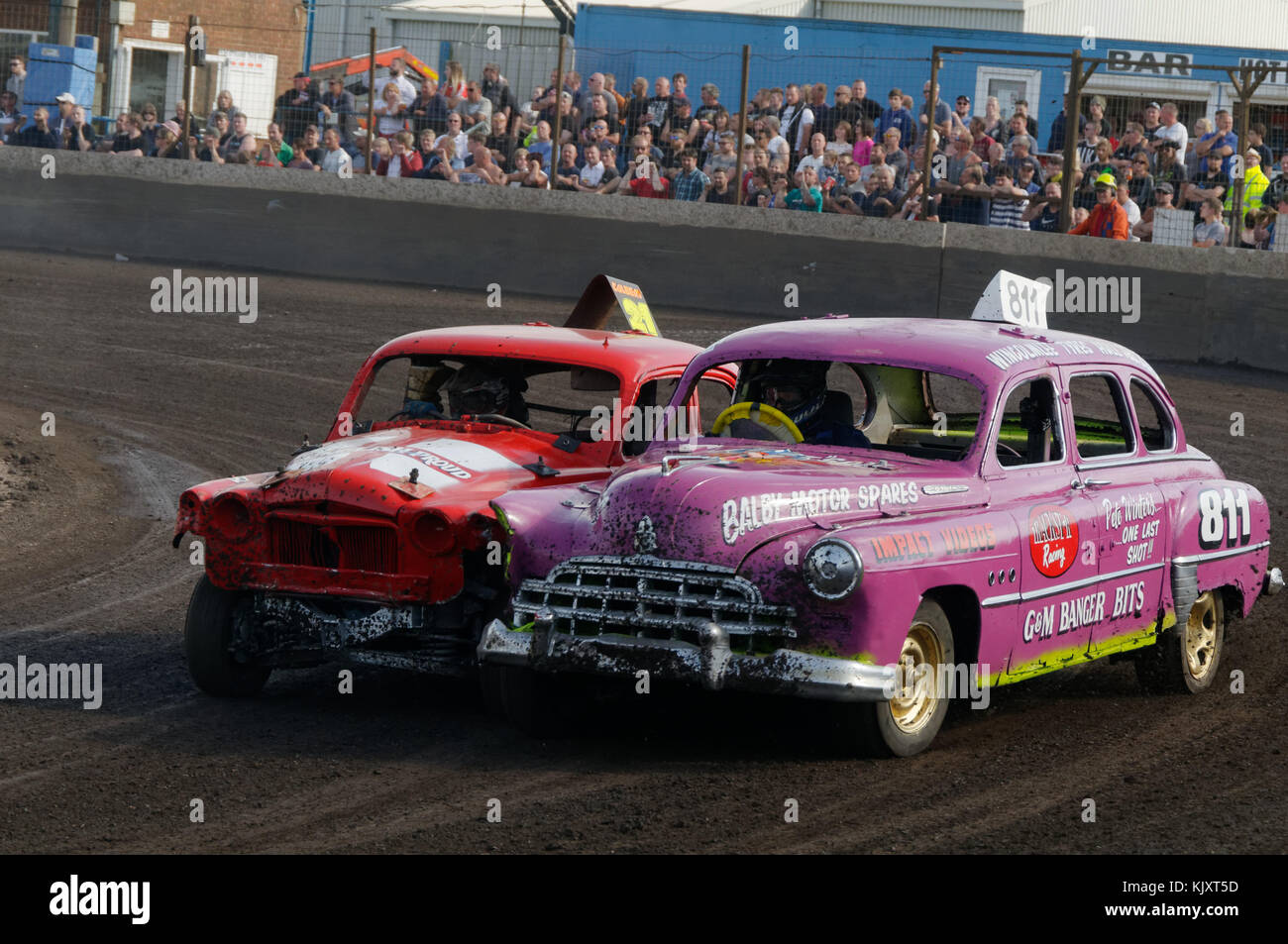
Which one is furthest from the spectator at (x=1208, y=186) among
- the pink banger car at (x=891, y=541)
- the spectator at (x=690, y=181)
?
the pink banger car at (x=891, y=541)

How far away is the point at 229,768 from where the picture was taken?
20.4ft

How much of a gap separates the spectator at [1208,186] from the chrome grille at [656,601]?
1122cm

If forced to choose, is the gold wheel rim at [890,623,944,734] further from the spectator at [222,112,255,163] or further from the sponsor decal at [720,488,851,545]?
the spectator at [222,112,255,163]

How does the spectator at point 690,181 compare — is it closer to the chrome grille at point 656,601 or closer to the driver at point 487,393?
the driver at point 487,393

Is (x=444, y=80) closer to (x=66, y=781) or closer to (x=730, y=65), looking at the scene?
(x=730, y=65)

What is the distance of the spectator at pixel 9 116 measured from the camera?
2078 cm

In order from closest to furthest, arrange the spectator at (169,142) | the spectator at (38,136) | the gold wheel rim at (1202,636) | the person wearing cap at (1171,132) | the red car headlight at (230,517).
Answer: the red car headlight at (230,517), the gold wheel rim at (1202,636), the person wearing cap at (1171,132), the spectator at (169,142), the spectator at (38,136)

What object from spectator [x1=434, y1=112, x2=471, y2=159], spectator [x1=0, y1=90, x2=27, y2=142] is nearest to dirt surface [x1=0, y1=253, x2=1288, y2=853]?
spectator [x1=434, y1=112, x2=471, y2=159]

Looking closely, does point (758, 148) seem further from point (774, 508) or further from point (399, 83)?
point (774, 508)

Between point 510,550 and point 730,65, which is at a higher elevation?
point 730,65

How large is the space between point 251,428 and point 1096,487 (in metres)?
7.76

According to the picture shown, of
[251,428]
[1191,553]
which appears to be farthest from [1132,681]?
[251,428]

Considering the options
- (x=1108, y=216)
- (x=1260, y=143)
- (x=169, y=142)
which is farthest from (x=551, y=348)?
(x=169, y=142)

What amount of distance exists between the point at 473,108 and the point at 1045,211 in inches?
252
